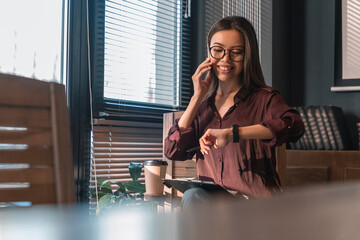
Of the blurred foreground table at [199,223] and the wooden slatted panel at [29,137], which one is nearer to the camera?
the blurred foreground table at [199,223]

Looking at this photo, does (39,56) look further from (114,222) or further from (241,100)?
(114,222)

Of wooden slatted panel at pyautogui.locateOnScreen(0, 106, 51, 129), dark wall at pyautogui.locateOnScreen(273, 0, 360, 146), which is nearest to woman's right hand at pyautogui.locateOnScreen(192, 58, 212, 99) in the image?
wooden slatted panel at pyautogui.locateOnScreen(0, 106, 51, 129)

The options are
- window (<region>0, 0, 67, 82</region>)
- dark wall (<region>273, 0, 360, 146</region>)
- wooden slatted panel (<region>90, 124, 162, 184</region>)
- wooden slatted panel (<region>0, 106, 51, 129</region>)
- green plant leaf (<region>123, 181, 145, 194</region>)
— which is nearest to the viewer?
wooden slatted panel (<region>0, 106, 51, 129</region>)

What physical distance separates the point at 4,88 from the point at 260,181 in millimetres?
1043

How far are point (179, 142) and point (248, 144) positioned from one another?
303mm

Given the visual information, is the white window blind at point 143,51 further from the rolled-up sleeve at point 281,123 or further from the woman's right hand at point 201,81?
the rolled-up sleeve at point 281,123

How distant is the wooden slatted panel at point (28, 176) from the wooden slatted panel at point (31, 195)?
14 mm

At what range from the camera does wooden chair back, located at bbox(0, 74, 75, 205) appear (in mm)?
776

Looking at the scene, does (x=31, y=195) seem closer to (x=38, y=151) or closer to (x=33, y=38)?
(x=38, y=151)

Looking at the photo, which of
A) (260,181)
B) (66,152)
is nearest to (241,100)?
(260,181)

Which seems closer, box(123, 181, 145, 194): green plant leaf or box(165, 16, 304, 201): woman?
box(165, 16, 304, 201): woman

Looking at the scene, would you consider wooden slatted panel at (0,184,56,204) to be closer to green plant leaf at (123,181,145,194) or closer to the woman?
the woman

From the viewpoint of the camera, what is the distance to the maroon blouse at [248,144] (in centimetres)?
150

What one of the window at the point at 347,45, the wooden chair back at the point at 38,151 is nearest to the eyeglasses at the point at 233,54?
the wooden chair back at the point at 38,151
